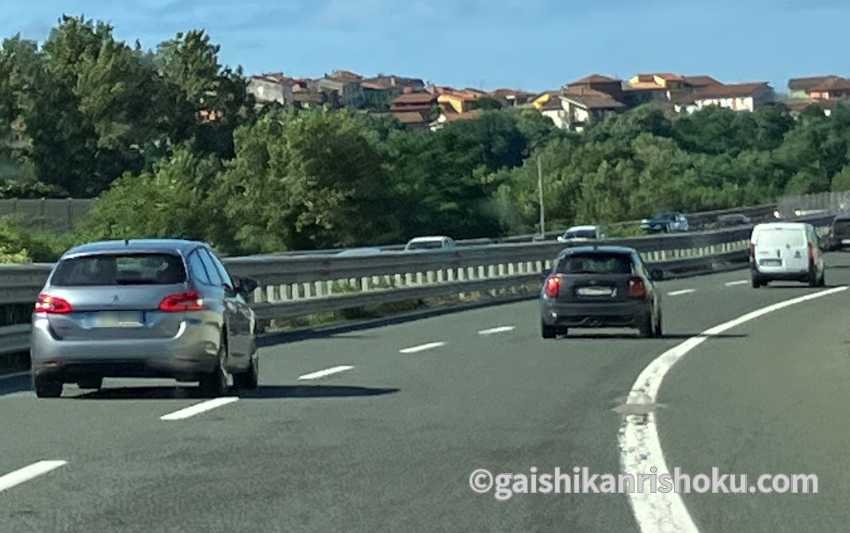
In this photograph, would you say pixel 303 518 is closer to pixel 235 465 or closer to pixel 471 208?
pixel 235 465

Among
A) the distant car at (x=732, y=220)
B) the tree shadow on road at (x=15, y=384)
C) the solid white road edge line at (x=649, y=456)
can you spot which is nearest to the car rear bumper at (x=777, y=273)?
the solid white road edge line at (x=649, y=456)

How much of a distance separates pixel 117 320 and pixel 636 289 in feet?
40.1

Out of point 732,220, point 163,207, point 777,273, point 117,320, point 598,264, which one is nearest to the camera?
point 117,320

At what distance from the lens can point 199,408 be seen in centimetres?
1631

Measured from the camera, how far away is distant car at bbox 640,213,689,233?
9088 cm


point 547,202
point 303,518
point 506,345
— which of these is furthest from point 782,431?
point 547,202

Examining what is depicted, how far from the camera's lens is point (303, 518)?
998 cm

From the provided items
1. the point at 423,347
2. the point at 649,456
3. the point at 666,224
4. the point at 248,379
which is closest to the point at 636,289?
the point at 423,347

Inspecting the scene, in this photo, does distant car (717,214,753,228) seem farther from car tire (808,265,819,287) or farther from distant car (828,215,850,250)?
car tire (808,265,819,287)

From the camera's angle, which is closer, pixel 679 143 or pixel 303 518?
pixel 303 518

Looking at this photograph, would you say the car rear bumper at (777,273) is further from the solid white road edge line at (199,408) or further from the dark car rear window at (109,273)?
the dark car rear window at (109,273)

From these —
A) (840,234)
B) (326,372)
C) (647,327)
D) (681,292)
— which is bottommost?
(840,234)

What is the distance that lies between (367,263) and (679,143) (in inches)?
6206

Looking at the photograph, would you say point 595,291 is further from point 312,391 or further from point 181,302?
point 181,302
